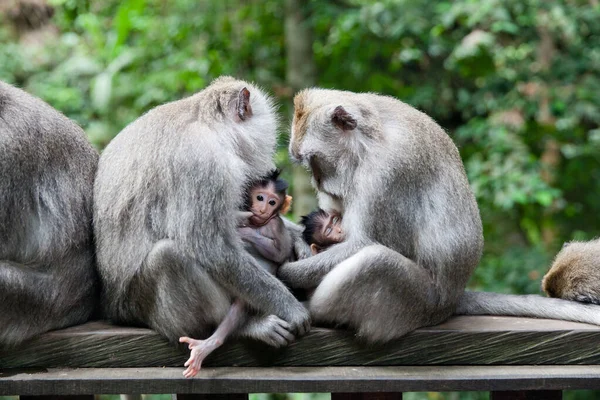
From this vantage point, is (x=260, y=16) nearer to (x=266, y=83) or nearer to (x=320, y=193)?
(x=266, y=83)

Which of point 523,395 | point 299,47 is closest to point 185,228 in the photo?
point 523,395

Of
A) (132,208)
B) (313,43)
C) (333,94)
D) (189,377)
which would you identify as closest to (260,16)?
(313,43)

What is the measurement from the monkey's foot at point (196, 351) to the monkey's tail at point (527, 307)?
110cm

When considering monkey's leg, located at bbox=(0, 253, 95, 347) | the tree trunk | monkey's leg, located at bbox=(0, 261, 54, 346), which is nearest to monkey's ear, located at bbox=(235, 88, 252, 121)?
monkey's leg, located at bbox=(0, 253, 95, 347)

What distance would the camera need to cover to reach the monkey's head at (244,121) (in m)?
2.95

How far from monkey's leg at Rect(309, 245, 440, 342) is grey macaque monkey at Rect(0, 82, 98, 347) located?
962 mm

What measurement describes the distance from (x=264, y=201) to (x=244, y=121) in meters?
0.33

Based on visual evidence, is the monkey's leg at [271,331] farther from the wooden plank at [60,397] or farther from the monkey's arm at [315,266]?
the wooden plank at [60,397]

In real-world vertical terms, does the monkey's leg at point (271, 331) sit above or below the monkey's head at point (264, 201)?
below

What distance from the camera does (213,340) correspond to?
2605mm

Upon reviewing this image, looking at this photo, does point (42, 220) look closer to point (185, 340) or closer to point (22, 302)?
point (22, 302)

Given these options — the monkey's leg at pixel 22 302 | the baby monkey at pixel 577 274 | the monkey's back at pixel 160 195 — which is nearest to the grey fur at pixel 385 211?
the baby monkey at pixel 577 274

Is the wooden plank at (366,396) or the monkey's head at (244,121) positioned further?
the monkey's head at (244,121)

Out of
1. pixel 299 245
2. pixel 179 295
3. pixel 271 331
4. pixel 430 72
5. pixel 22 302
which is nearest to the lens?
pixel 271 331
